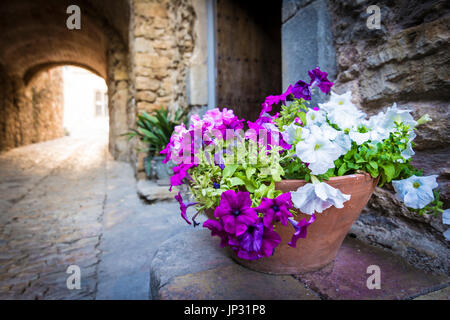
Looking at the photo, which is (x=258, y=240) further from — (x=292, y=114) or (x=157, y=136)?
(x=157, y=136)

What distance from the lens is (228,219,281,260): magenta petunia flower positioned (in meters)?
0.69

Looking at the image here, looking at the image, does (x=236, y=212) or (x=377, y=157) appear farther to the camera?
(x=377, y=157)

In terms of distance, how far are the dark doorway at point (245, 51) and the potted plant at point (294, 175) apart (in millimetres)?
2205

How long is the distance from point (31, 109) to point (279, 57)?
10056 mm

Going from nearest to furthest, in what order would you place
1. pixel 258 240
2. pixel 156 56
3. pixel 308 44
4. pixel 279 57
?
pixel 258 240 < pixel 308 44 < pixel 279 57 < pixel 156 56

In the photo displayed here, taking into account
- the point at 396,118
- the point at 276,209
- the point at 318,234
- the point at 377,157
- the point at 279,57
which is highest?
the point at 279,57

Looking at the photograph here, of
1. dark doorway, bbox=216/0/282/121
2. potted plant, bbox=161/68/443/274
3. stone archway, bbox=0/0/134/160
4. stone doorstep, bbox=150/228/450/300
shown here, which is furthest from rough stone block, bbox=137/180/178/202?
stone archway, bbox=0/0/134/160

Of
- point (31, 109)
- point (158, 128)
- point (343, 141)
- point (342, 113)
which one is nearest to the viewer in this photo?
point (343, 141)

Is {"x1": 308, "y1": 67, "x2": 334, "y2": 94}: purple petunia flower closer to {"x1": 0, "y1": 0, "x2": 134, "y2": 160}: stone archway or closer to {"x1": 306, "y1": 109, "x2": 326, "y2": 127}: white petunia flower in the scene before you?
{"x1": 306, "y1": 109, "x2": 326, "y2": 127}: white petunia flower

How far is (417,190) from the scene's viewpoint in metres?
0.83

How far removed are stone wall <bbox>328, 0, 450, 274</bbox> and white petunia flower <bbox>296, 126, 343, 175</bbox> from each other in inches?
20.3

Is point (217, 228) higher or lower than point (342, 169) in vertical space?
lower

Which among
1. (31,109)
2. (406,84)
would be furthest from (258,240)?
(31,109)

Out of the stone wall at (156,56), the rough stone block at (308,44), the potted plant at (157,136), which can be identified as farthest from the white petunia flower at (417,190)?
the stone wall at (156,56)
